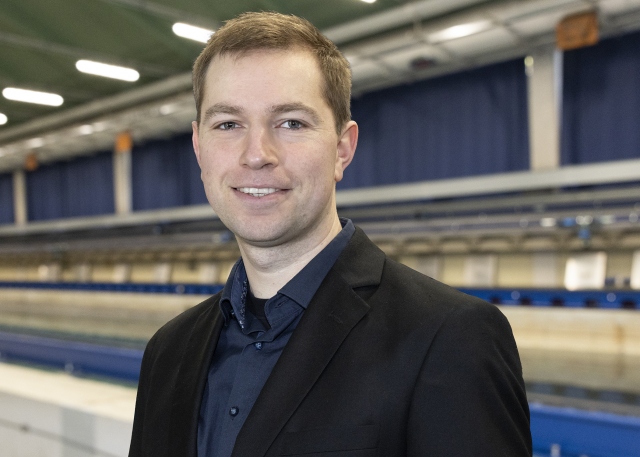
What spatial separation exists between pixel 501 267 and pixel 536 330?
910 mm

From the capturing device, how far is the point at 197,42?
5754 mm

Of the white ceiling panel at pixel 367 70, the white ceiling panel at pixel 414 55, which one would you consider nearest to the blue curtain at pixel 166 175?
the white ceiling panel at pixel 367 70

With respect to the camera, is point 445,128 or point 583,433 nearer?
point 583,433

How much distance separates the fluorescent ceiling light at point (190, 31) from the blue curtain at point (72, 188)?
21.8ft

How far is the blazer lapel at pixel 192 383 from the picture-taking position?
1.05 m

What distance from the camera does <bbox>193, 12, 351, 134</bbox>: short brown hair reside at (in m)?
1.04

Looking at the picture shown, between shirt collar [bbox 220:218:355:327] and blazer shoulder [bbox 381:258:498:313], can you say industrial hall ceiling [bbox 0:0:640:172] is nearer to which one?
shirt collar [bbox 220:218:355:327]

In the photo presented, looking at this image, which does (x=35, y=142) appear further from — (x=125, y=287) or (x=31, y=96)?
(x=125, y=287)

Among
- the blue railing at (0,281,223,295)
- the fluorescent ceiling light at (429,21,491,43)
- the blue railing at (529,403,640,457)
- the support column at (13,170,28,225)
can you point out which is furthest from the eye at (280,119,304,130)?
the support column at (13,170,28,225)

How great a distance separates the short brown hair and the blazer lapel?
0.49 meters

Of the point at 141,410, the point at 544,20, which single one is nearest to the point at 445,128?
the point at 544,20

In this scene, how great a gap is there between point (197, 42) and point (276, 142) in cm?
517

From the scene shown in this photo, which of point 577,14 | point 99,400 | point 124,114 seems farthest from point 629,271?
point 124,114

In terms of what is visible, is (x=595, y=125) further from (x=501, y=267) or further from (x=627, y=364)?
(x=627, y=364)
